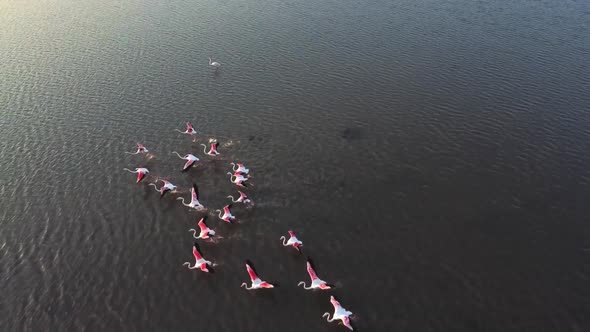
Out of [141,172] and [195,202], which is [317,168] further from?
[141,172]

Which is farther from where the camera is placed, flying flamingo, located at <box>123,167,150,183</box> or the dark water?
flying flamingo, located at <box>123,167,150,183</box>

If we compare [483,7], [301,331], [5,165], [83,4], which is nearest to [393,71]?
[483,7]

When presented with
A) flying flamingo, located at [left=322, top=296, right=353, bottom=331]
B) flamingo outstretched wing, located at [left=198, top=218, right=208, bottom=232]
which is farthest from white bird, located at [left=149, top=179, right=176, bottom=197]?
flying flamingo, located at [left=322, top=296, right=353, bottom=331]

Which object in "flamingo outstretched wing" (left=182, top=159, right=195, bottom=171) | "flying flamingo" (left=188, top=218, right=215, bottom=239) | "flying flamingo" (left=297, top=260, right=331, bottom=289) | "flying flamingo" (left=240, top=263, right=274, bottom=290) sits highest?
"flying flamingo" (left=297, top=260, right=331, bottom=289)

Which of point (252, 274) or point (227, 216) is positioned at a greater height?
point (252, 274)

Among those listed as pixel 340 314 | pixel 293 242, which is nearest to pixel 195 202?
pixel 293 242

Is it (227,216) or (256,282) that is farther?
(227,216)

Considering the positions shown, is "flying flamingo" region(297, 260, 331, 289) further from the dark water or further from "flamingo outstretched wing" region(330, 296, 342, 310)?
"flamingo outstretched wing" region(330, 296, 342, 310)

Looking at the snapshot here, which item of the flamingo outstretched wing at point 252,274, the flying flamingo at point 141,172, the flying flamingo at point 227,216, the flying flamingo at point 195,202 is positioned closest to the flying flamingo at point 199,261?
the flamingo outstretched wing at point 252,274
